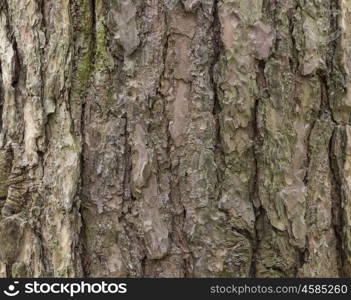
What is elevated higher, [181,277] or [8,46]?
[8,46]

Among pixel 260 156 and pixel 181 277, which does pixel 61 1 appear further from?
pixel 181 277

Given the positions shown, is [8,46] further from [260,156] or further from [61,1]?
[260,156]

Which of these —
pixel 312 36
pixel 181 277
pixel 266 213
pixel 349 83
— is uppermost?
pixel 312 36

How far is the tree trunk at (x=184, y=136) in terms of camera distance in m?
1.34

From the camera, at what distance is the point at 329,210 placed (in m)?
1.39

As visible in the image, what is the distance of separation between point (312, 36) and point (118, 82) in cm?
53

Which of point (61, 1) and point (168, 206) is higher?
point (61, 1)

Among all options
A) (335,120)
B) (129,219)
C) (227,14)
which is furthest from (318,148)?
(129,219)

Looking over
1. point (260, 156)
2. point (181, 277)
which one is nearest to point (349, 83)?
point (260, 156)

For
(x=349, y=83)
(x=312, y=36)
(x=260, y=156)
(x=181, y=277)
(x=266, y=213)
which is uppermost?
(x=312, y=36)

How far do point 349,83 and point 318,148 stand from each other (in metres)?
0.19

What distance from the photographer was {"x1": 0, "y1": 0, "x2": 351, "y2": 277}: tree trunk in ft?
4.40

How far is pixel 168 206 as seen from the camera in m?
Answer: 1.36

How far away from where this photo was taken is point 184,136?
1.35 m
